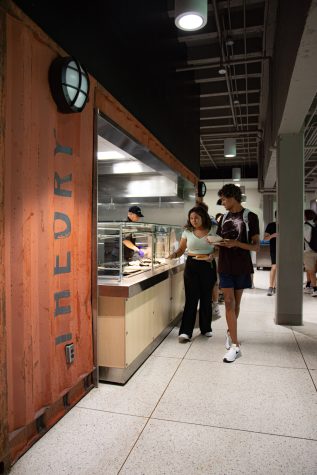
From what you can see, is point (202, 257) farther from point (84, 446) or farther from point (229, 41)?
point (229, 41)

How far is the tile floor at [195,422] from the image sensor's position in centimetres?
186

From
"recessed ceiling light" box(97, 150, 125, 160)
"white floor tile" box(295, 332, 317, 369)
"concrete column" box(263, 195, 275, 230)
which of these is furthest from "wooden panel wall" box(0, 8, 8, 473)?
"concrete column" box(263, 195, 275, 230)

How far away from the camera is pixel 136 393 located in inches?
105

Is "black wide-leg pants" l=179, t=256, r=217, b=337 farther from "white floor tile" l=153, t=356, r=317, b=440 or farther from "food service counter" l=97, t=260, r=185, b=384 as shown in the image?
"white floor tile" l=153, t=356, r=317, b=440

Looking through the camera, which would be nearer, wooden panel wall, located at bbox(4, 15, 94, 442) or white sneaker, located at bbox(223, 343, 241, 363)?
wooden panel wall, located at bbox(4, 15, 94, 442)

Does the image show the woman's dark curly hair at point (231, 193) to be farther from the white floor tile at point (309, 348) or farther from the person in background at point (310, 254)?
the person in background at point (310, 254)

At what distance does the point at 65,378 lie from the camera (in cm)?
238

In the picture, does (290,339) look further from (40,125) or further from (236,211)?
(40,125)

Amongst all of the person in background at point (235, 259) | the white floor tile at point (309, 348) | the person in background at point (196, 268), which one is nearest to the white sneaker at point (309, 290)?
the white floor tile at point (309, 348)

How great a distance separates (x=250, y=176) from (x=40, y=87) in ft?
42.2

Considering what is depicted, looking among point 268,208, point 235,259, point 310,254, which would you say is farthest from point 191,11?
point 268,208

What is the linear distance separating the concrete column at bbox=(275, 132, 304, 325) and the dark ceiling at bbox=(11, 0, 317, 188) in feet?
1.79

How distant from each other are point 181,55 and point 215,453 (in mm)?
5166

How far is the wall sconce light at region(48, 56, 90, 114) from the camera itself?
2.17m
